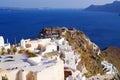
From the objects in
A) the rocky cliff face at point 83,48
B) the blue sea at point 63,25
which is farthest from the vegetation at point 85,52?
the blue sea at point 63,25

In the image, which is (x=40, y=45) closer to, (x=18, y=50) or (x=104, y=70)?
(x=18, y=50)

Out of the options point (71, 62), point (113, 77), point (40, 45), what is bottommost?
point (113, 77)

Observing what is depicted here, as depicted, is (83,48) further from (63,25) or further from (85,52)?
(63,25)

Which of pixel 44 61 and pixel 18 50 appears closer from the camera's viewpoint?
pixel 44 61

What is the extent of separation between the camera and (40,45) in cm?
2102

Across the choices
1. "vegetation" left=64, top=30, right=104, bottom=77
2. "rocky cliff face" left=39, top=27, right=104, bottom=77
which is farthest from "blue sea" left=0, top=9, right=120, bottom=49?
"vegetation" left=64, top=30, right=104, bottom=77

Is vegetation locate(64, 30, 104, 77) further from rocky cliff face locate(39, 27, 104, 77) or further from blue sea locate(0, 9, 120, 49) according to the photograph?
blue sea locate(0, 9, 120, 49)

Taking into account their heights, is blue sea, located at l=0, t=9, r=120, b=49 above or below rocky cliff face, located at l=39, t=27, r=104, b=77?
below

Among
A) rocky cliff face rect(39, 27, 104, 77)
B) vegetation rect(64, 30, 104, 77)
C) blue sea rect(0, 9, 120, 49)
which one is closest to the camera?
vegetation rect(64, 30, 104, 77)

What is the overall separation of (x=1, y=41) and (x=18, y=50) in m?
1.19

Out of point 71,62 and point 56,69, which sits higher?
point 56,69

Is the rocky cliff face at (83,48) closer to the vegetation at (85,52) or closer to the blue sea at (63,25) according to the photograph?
the vegetation at (85,52)

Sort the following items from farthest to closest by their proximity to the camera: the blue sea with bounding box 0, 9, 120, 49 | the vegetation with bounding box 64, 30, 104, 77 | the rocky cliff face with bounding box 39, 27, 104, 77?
the blue sea with bounding box 0, 9, 120, 49 → the rocky cliff face with bounding box 39, 27, 104, 77 → the vegetation with bounding box 64, 30, 104, 77

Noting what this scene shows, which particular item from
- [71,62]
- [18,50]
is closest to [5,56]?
[18,50]
